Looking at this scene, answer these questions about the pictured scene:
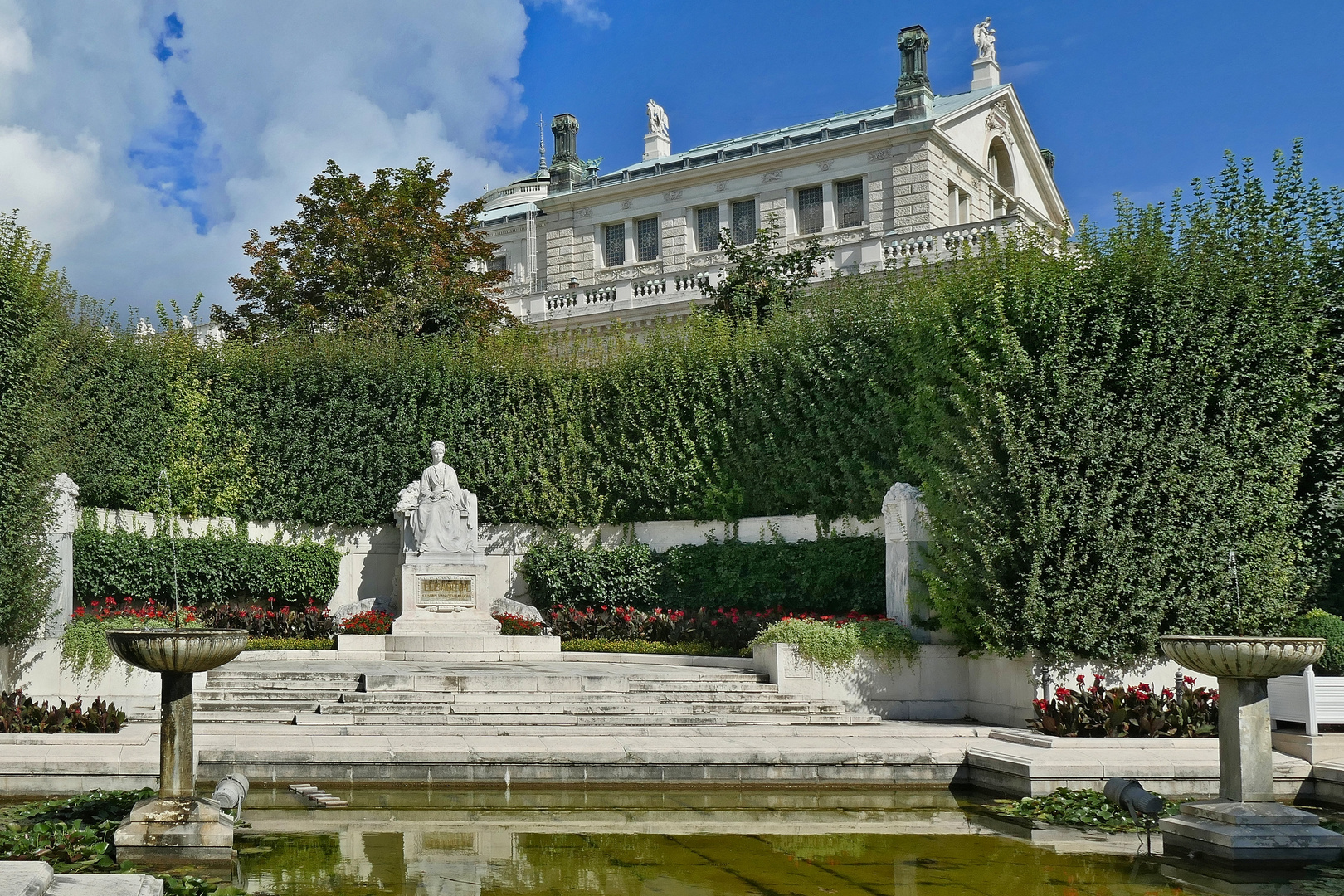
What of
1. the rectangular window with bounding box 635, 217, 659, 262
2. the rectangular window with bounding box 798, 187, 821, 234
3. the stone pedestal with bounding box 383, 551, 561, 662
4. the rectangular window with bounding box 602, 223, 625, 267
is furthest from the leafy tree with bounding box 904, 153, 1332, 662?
the rectangular window with bounding box 602, 223, 625, 267

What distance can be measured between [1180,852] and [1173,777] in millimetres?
2027

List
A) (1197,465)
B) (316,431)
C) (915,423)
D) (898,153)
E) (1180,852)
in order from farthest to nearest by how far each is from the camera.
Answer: (898,153) < (316,431) < (915,423) < (1197,465) < (1180,852)

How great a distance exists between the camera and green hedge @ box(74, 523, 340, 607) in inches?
713

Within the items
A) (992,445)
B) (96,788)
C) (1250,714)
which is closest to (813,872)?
(1250,714)

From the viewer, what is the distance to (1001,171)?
41.4 metres

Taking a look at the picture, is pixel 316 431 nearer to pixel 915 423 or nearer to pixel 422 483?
pixel 422 483

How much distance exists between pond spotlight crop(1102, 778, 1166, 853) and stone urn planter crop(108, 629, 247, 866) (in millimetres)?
5882

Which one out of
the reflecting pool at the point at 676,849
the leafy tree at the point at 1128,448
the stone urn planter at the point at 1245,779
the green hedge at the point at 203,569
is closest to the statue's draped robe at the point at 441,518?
the green hedge at the point at 203,569

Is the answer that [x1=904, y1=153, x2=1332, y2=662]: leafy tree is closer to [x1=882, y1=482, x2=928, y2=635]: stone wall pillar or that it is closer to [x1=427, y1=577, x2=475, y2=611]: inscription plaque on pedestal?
[x1=882, y1=482, x2=928, y2=635]: stone wall pillar

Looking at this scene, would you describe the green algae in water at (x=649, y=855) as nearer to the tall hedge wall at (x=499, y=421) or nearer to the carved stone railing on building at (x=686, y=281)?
the tall hedge wall at (x=499, y=421)

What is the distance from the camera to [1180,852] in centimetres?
759

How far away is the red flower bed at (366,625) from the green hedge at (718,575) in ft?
9.07

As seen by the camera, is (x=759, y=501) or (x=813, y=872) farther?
(x=759, y=501)

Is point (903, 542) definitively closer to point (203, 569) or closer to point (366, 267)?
point (203, 569)
